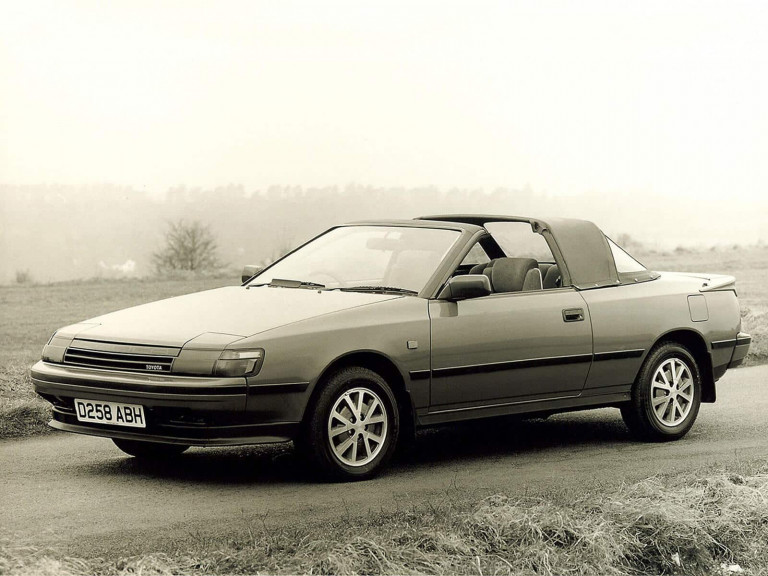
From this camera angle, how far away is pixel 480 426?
1017 cm

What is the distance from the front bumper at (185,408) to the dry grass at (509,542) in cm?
92

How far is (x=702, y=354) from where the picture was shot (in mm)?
9805

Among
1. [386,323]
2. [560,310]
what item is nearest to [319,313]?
[386,323]

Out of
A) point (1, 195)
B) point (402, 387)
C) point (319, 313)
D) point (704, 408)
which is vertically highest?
point (1, 195)

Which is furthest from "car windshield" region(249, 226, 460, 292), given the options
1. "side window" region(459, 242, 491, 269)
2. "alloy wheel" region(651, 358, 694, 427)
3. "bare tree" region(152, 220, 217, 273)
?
"bare tree" region(152, 220, 217, 273)

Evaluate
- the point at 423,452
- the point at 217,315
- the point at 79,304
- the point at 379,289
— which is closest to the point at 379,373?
the point at 379,289

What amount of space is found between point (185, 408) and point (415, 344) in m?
1.51

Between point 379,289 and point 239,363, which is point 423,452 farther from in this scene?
point 239,363

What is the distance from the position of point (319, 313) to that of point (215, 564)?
231 centimetres

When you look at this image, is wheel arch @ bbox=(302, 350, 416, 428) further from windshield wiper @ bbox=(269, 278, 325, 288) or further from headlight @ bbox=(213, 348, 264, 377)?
windshield wiper @ bbox=(269, 278, 325, 288)

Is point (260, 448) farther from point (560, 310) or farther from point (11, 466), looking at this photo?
point (560, 310)

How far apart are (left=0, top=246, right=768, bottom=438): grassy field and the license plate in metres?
2.25

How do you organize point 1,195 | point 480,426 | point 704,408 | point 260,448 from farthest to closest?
point 1,195
point 704,408
point 480,426
point 260,448

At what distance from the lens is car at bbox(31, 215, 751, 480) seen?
7.30 m
